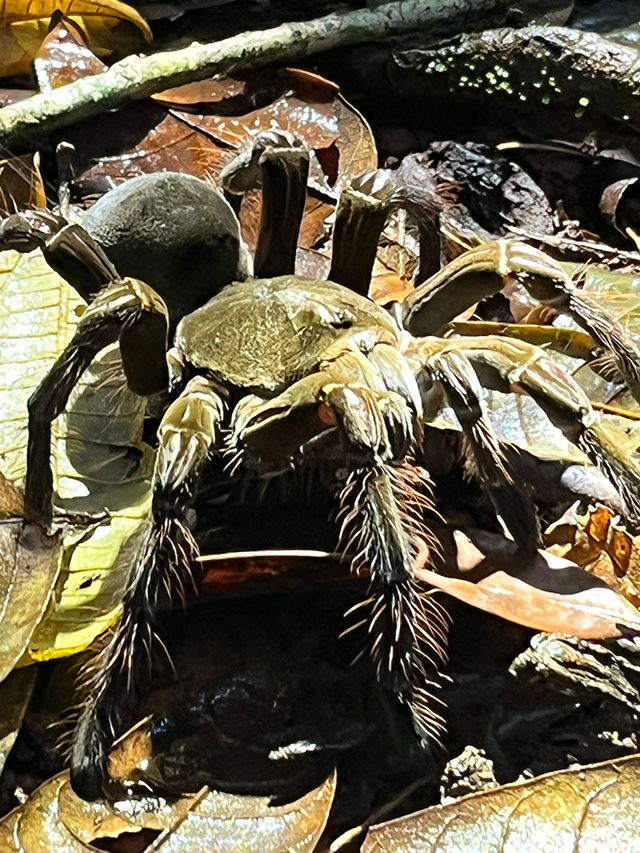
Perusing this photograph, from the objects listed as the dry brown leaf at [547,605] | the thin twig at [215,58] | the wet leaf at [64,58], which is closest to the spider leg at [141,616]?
A: the dry brown leaf at [547,605]

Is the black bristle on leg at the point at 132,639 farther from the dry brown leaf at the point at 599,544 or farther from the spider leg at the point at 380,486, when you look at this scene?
the dry brown leaf at the point at 599,544

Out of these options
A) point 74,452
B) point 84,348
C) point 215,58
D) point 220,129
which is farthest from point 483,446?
point 215,58

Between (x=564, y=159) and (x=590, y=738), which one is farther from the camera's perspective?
(x=564, y=159)

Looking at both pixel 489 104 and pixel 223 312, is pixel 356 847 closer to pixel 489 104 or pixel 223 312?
pixel 223 312

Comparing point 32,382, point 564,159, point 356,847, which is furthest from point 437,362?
point 564,159

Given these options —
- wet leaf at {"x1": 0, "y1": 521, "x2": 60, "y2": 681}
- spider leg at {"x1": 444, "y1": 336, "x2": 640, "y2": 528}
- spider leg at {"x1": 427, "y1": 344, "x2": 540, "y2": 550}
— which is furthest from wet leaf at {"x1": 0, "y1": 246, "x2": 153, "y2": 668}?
spider leg at {"x1": 444, "y1": 336, "x2": 640, "y2": 528}

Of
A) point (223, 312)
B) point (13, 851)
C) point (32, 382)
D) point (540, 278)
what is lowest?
point (13, 851)

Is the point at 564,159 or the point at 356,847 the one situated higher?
the point at 564,159

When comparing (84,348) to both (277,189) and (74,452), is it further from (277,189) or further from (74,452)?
(277,189)
